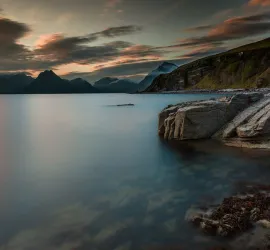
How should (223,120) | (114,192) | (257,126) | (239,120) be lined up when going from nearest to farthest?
(114,192)
(257,126)
(239,120)
(223,120)

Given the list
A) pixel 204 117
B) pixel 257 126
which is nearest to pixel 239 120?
pixel 257 126

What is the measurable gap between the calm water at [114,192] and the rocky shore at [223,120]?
2995 mm

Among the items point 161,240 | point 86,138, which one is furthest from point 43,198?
point 86,138

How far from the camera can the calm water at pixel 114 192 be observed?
46.9 ft

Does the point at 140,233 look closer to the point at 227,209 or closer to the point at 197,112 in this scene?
the point at 227,209

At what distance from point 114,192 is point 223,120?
2461 cm

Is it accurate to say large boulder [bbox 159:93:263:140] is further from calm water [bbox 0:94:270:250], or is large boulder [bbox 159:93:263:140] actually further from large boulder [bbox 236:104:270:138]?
large boulder [bbox 236:104:270:138]

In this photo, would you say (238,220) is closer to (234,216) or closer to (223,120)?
(234,216)

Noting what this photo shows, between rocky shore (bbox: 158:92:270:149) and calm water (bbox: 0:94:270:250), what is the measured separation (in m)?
2.99

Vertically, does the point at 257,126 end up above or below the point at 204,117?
below

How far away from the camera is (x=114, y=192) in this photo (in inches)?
834

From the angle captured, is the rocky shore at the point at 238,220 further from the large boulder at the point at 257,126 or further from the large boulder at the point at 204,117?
the large boulder at the point at 204,117

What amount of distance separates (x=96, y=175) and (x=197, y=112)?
1927cm

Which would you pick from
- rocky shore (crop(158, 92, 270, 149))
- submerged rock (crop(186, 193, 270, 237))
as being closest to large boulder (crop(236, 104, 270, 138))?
rocky shore (crop(158, 92, 270, 149))
